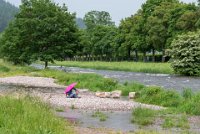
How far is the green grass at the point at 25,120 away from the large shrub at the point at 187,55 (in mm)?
42477

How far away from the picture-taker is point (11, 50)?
59156 millimetres

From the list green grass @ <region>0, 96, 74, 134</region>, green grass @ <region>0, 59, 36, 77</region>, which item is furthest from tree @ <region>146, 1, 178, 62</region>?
green grass @ <region>0, 96, 74, 134</region>

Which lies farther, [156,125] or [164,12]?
[164,12]

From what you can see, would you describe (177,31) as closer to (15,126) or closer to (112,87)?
(112,87)

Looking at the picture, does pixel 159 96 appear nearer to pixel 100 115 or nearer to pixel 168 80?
pixel 100 115

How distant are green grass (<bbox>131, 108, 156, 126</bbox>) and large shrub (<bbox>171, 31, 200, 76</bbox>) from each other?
35580mm

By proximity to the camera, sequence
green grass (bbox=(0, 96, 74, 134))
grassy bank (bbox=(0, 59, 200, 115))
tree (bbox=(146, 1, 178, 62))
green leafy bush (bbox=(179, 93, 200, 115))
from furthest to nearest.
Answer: tree (bbox=(146, 1, 178, 62)) < grassy bank (bbox=(0, 59, 200, 115)) < green leafy bush (bbox=(179, 93, 200, 115)) < green grass (bbox=(0, 96, 74, 134))

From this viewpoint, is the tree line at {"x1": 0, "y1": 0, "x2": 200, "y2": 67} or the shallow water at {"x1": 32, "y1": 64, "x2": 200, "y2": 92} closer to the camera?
the shallow water at {"x1": 32, "y1": 64, "x2": 200, "y2": 92}

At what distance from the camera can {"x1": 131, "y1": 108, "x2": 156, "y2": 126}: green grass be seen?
18.3m

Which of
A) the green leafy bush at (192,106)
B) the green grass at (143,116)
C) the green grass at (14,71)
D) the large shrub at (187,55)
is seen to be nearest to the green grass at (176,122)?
the green grass at (143,116)

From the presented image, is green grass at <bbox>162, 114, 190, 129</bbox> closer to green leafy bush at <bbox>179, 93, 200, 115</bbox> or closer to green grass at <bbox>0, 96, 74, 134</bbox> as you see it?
green leafy bush at <bbox>179, 93, 200, 115</bbox>

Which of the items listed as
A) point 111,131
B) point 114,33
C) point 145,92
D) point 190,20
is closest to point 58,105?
point 145,92

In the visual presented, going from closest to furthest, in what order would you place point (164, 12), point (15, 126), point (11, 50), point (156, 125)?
point (15, 126), point (156, 125), point (11, 50), point (164, 12)

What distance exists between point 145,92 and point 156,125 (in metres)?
9.64
